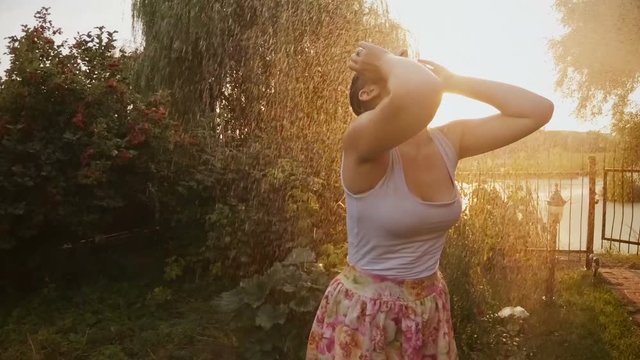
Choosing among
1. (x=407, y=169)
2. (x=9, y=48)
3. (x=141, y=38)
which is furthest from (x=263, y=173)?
(x=141, y=38)

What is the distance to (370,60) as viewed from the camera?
1354mm

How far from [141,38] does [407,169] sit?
9.71 metres

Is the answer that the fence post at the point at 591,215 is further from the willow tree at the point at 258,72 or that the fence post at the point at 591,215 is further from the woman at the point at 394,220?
the woman at the point at 394,220

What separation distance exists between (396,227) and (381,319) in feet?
0.82

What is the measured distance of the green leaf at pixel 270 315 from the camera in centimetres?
357

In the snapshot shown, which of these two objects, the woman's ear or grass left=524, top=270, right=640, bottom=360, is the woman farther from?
grass left=524, top=270, right=640, bottom=360

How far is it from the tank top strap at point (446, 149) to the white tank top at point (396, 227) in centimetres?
2

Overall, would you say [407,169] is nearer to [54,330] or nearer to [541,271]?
[54,330]

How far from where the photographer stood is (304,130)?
7281 mm

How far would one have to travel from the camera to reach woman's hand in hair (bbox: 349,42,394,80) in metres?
1.32

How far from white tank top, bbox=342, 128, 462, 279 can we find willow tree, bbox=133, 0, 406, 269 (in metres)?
4.65

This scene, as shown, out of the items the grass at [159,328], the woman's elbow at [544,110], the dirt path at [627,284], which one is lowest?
the dirt path at [627,284]

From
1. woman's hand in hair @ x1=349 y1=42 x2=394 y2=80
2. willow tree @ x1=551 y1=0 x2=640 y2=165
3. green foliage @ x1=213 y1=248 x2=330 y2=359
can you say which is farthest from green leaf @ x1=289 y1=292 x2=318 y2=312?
willow tree @ x1=551 y1=0 x2=640 y2=165

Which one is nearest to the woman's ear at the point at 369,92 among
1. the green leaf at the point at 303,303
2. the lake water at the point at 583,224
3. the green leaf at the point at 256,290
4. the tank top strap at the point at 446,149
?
the tank top strap at the point at 446,149
